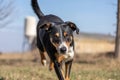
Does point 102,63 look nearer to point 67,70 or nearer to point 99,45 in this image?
point 67,70

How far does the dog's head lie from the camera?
8.77m

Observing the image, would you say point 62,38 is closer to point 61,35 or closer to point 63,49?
point 61,35

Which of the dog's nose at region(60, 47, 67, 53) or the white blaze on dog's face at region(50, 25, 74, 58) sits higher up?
the white blaze on dog's face at region(50, 25, 74, 58)

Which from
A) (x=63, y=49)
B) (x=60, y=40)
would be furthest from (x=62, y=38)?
(x=63, y=49)

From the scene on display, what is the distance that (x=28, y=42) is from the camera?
3111 centimetres

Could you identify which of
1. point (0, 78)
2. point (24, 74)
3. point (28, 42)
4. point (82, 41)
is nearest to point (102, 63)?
point (24, 74)

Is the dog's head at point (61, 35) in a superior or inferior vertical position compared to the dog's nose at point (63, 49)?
superior

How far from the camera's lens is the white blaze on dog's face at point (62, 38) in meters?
8.76

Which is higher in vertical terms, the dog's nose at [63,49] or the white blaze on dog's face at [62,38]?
the white blaze on dog's face at [62,38]

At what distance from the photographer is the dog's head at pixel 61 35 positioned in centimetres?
877

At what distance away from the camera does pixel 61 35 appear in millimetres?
8805

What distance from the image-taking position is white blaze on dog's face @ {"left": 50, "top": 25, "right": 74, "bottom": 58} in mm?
8758

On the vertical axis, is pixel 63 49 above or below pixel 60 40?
below

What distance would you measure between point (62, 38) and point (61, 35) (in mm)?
77
